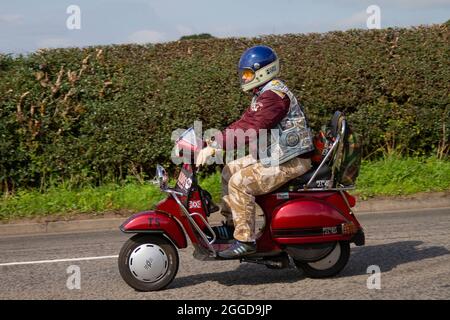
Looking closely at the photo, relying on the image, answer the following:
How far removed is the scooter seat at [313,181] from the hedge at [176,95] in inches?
215

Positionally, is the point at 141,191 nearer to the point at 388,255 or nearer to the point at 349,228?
the point at 388,255

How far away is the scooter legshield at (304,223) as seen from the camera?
6.15m

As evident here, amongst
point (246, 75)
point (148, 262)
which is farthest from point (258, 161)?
point (148, 262)

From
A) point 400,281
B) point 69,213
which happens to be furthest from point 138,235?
point 69,213

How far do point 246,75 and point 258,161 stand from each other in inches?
28.0

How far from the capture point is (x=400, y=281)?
624cm

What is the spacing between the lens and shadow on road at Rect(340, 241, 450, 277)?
681cm

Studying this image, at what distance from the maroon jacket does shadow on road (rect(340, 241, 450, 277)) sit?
153cm

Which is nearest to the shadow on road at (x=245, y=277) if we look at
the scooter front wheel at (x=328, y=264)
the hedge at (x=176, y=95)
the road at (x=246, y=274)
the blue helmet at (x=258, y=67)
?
the road at (x=246, y=274)

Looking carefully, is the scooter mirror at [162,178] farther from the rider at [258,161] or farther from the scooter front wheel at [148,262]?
the rider at [258,161]

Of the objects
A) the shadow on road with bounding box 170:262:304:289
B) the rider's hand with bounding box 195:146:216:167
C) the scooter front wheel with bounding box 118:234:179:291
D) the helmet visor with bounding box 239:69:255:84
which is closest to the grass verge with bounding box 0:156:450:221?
the shadow on road with bounding box 170:262:304:289

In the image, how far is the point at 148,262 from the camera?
6.05m

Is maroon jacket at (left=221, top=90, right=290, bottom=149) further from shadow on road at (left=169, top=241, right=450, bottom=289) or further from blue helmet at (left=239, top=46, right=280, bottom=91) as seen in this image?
shadow on road at (left=169, top=241, right=450, bottom=289)
